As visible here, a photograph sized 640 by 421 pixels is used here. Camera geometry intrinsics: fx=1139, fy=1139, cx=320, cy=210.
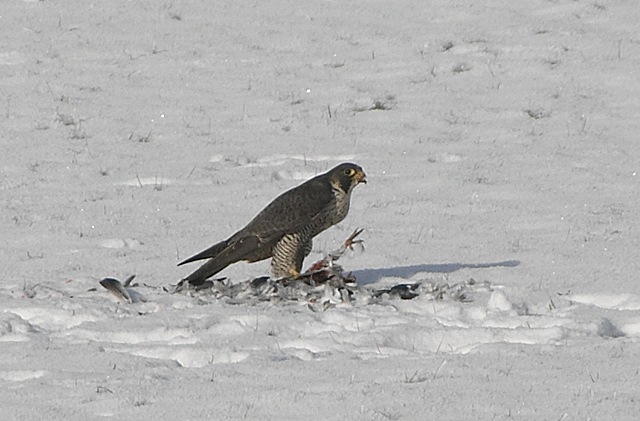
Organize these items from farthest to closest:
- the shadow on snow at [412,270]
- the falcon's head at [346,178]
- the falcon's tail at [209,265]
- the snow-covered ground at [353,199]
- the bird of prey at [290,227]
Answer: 1. the shadow on snow at [412,270]
2. the falcon's head at [346,178]
3. the bird of prey at [290,227]
4. the falcon's tail at [209,265]
5. the snow-covered ground at [353,199]

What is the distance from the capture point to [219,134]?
1175 centimetres

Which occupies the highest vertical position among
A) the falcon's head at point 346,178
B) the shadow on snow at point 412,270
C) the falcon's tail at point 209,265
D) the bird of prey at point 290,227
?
the falcon's head at point 346,178

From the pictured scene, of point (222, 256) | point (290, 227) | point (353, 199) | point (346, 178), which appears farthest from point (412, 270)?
point (353, 199)

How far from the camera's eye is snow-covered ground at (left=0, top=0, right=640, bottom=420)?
4945 mm

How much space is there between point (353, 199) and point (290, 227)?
9.33 ft

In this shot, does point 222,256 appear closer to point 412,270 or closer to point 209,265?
point 209,265

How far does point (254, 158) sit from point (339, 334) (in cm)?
537

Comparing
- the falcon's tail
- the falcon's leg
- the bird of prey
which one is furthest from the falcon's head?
the falcon's tail

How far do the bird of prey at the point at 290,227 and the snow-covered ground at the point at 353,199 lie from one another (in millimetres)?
489

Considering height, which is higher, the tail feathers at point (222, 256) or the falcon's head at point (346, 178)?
the falcon's head at point (346, 178)

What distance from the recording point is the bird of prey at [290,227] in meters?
7.34

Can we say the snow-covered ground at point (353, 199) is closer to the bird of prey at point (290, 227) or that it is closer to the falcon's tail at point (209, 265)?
the falcon's tail at point (209, 265)

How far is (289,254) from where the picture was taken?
24.4 feet

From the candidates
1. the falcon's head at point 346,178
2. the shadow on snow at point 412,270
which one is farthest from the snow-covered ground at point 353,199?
the falcon's head at point 346,178
